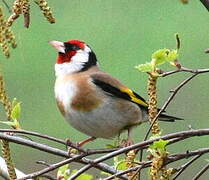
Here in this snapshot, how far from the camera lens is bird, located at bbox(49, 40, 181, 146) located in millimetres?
3260

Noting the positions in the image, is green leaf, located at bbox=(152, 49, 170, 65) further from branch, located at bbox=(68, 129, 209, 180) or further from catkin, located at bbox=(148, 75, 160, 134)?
branch, located at bbox=(68, 129, 209, 180)

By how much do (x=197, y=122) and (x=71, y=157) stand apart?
4.87 meters

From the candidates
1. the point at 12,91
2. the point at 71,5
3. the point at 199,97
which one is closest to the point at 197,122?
the point at 199,97

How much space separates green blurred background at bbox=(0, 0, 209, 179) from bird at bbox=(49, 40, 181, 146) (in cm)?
306

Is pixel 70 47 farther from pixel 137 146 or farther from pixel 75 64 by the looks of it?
pixel 137 146

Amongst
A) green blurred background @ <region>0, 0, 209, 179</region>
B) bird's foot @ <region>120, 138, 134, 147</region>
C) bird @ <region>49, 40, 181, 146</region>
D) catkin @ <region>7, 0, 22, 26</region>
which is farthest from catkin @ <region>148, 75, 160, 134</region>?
green blurred background @ <region>0, 0, 209, 179</region>

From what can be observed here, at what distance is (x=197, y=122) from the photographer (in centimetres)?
700

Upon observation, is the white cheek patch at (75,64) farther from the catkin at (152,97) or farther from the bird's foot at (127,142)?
the catkin at (152,97)

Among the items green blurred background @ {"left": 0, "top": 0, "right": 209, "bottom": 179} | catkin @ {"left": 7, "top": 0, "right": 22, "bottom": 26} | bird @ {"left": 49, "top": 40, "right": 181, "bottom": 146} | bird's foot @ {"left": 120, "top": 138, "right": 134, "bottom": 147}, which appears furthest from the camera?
green blurred background @ {"left": 0, "top": 0, "right": 209, "bottom": 179}

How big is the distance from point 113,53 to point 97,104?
4769 millimetres

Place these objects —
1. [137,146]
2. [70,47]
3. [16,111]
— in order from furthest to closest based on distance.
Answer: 1. [70,47]
2. [16,111]
3. [137,146]

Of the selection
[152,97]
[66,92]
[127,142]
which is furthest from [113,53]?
[152,97]

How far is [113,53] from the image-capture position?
26.5 feet

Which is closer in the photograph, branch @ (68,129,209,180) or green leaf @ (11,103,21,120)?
branch @ (68,129,209,180)
